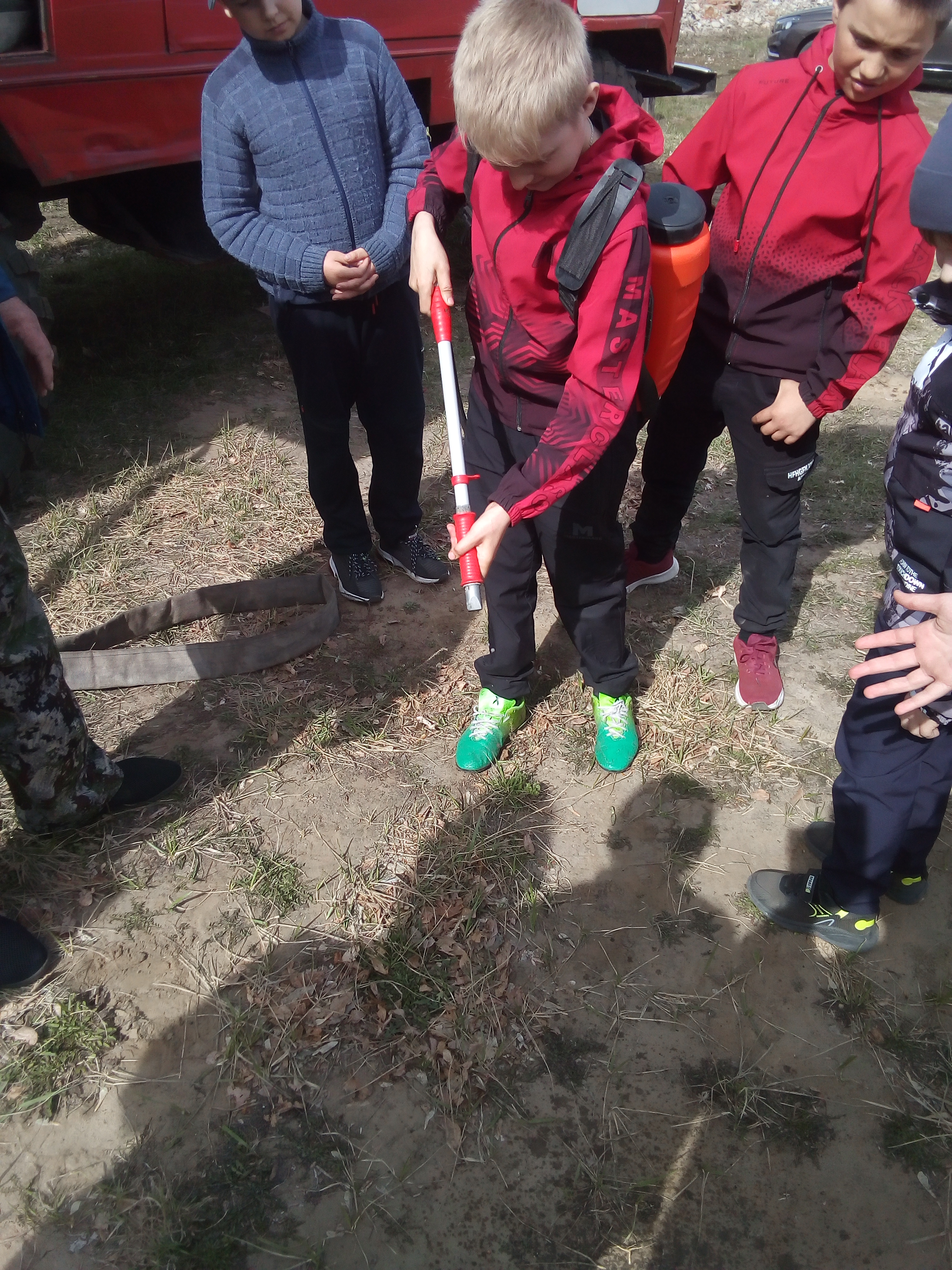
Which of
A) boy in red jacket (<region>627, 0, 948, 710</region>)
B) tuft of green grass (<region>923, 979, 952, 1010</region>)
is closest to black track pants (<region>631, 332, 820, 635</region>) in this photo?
boy in red jacket (<region>627, 0, 948, 710</region>)

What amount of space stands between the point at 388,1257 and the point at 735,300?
2.46m

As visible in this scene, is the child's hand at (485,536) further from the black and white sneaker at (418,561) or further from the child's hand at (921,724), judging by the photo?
the black and white sneaker at (418,561)

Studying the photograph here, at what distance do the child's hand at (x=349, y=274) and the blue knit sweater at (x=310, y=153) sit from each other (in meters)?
0.03

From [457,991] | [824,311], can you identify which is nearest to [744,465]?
[824,311]

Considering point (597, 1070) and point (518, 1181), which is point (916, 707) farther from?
point (518, 1181)

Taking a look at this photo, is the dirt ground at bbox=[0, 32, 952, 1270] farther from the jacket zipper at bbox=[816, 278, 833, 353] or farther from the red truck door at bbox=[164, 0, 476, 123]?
the red truck door at bbox=[164, 0, 476, 123]

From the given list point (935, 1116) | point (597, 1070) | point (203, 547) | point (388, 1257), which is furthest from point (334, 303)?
point (935, 1116)

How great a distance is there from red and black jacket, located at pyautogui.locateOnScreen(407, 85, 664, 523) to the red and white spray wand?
0.09 m

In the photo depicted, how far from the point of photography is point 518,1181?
5.69ft

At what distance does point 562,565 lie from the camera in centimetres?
225

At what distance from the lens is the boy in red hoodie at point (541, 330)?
1.53 meters

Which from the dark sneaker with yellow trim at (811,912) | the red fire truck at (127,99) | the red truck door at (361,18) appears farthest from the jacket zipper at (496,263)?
the red fire truck at (127,99)

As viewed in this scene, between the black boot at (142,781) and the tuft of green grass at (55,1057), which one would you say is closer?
the tuft of green grass at (55,1057)

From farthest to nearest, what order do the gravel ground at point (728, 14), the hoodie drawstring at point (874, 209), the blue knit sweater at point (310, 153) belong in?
the gravel ground at point (728, 14)
the blue knit sweater at point (310, 153)
the hoodie drawstring at point (874, 209)
